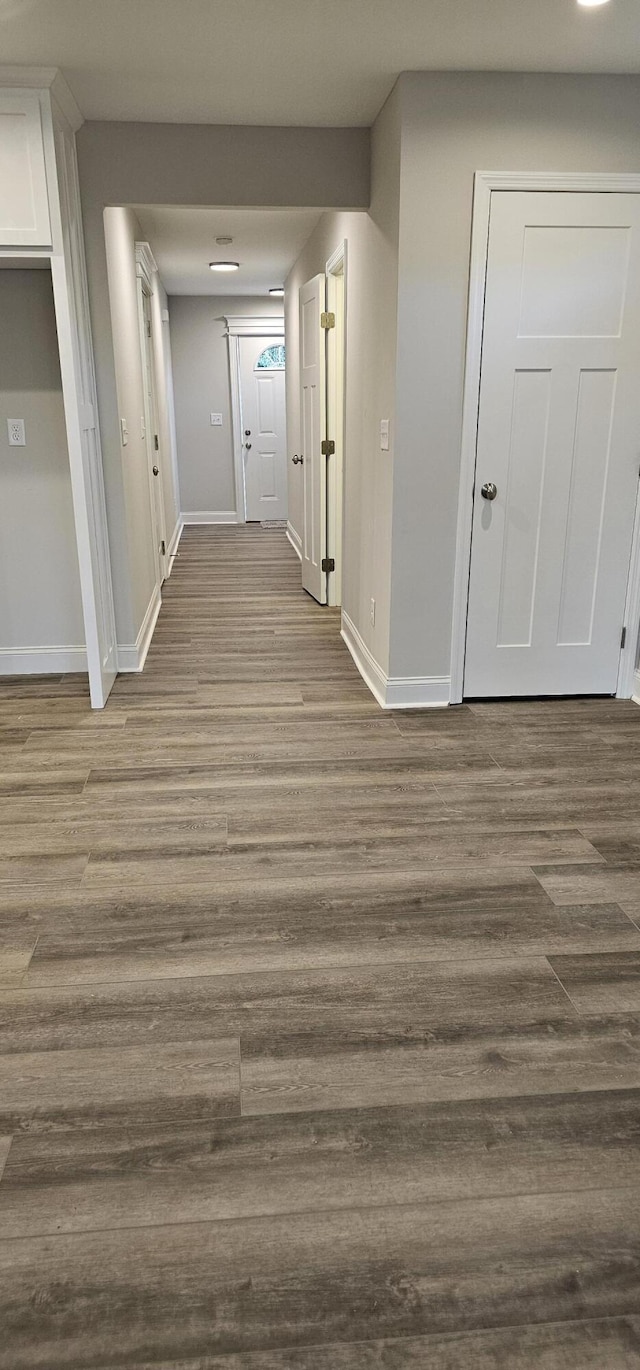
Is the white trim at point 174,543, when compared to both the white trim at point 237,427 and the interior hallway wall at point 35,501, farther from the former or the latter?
the interior hallway wall at point 35,501

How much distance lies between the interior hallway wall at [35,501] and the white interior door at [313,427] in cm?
199

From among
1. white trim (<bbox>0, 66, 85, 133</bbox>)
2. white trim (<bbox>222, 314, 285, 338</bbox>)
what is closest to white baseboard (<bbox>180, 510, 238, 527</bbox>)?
white trim (<bbox>222, 314, 285, 338</bbox>)

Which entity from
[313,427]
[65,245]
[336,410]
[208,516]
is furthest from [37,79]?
[208,516]

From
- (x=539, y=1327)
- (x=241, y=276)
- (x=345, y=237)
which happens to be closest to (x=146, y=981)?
→ (x=539, y=1327)

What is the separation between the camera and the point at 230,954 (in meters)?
2.25

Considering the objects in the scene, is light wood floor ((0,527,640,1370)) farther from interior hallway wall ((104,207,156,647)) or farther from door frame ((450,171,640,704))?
interior hallway wall ((104,207,156,647))

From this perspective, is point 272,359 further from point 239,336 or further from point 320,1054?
point 320,1054

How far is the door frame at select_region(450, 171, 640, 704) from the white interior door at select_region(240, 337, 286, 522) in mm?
6893

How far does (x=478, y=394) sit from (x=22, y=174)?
192cm

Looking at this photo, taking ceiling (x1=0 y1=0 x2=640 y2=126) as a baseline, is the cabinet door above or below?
below

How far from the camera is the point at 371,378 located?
416cm

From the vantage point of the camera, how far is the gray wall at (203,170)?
151 inches

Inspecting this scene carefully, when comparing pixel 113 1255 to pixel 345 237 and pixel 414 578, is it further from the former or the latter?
pixel 345 237

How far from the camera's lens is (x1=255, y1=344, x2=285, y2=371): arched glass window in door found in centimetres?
1006
